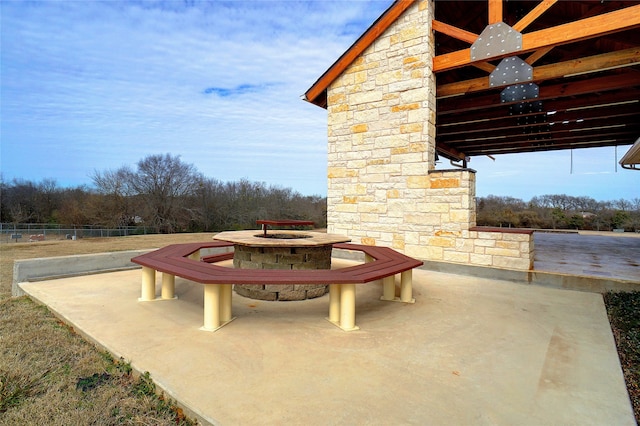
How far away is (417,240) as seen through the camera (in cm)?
593

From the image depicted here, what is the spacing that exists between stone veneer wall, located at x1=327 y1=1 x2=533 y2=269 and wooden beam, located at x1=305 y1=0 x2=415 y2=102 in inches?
4.5

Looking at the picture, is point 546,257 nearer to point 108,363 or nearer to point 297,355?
point 297,355

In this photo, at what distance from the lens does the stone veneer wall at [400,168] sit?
5.46m

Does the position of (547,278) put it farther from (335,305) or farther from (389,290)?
(335,305)

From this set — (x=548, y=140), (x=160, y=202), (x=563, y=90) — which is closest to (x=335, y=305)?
(x=563, y=90)

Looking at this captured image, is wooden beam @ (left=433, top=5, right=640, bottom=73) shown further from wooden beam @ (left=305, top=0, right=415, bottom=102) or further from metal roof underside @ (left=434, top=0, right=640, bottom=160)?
wooden beam @ (left=305, top=0, right=415, bottom=102)

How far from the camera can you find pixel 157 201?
2833 centimetres

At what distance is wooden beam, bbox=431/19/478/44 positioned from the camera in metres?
5.47

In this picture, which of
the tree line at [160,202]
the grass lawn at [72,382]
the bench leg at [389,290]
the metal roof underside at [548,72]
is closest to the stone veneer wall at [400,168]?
the metal roof underside at [548,72]

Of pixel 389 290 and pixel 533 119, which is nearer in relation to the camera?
pixel 389 290

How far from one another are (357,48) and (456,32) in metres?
2.00

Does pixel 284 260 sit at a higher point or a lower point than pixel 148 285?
higher

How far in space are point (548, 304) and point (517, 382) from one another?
2453mm

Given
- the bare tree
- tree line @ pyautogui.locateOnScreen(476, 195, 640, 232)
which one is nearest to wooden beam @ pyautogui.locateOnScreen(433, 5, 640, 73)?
tree line @ pyautogui.locateOnScreen(476, 195, 640, 232)
